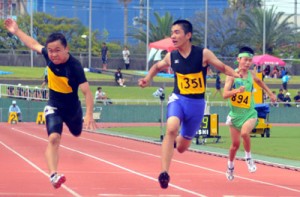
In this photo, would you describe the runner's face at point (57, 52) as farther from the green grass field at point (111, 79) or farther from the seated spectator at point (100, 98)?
the green grass field at point (111, 79)

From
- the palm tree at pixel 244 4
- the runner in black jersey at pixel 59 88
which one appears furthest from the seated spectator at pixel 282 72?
the runner in black jersey at pixel 59 88

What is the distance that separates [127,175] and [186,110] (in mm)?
4553

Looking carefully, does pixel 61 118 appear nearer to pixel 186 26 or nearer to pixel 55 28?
pixel 186 26

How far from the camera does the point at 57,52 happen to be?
521 inches

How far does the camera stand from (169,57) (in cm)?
1401

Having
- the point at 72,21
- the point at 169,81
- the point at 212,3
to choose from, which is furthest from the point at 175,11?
the point at 169,81

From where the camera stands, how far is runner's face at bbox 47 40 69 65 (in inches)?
520

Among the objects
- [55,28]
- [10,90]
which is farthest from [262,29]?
[10,90]

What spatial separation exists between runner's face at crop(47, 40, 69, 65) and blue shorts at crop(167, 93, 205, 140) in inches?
66.4

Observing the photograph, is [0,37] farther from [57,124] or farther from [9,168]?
[57,124]

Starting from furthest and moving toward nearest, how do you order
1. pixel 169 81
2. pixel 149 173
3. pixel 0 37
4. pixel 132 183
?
pixel 0 37 < pixel 169 81 < pixel 149 173 < pixel 132 183

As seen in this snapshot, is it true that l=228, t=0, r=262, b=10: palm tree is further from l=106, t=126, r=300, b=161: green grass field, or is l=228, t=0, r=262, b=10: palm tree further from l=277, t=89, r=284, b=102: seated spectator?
l=106, t=126, r=300, b=161: green grass field

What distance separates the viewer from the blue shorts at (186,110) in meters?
13.7

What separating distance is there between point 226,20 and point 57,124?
74376 millimetres
